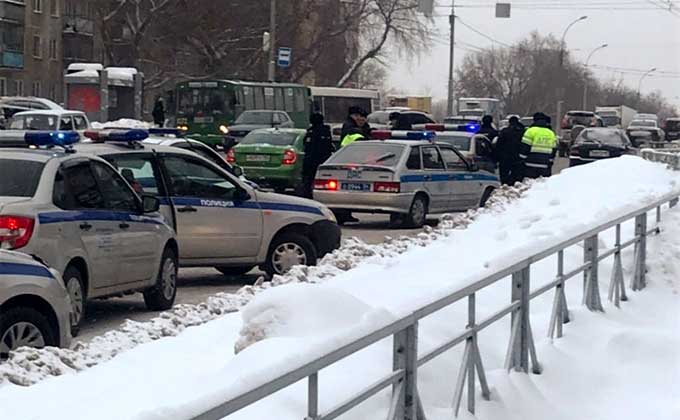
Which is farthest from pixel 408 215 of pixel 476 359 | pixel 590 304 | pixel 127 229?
pixel 476 359

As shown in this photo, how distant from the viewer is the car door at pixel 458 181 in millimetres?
20188

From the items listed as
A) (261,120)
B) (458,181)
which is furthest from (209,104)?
(458,181)

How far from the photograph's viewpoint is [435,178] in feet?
64.6

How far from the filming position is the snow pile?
5.96m

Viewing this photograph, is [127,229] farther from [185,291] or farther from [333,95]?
[333,95]

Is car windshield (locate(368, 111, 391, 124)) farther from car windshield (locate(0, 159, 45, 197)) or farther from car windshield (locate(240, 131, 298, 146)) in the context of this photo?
car windshield (locate(0, 159, 45, 197))

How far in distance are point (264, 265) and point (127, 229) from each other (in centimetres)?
276

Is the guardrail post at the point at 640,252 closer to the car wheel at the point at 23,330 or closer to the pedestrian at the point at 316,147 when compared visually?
the car wheel at the point at 23,330

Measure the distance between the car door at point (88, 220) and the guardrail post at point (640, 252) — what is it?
4.36 metres

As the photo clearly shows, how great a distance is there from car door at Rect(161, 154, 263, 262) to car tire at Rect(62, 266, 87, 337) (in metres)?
2.68

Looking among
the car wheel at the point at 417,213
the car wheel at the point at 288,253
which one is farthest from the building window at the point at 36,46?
the car wheel at the point at 288,253

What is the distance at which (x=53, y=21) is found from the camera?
79500 millimetres

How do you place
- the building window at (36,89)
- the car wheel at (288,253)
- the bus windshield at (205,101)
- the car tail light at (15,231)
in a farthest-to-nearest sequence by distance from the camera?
1. the building window at (36,89)
2. the bus windshield at (205,101)
3. the car wheel at (288,253)
4. the car tail light at (15,231)

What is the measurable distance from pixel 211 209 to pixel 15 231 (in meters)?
3.71
